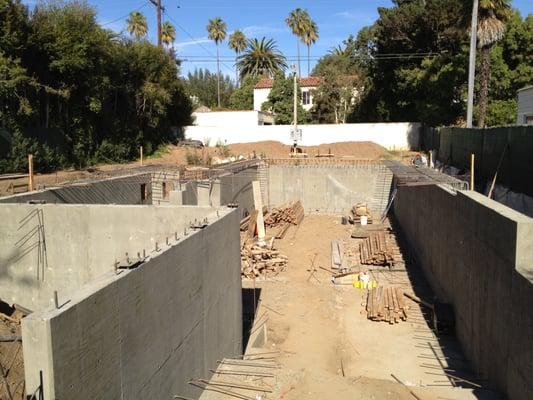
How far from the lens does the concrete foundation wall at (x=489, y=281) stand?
721 cm

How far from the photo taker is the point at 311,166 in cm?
3059

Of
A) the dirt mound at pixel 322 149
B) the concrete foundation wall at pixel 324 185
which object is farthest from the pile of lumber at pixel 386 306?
the dirt mound at pixel 322 149

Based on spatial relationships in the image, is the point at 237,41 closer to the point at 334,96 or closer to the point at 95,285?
the point at 334,96

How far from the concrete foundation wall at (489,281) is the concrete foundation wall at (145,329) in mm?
4634

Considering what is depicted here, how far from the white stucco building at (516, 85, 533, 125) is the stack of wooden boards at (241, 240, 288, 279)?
1585 centimetres

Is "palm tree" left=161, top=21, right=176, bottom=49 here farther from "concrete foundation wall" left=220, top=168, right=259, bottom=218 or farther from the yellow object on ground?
the yellow object on ground

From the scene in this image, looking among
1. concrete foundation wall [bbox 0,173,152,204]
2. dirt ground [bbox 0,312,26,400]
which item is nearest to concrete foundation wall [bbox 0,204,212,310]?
concrete foundation wall [bbox 0,173,152,204]

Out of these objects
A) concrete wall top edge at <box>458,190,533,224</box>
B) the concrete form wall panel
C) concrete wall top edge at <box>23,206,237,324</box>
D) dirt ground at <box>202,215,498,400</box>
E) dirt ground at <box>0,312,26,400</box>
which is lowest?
dirt ground at <box>202,215,498,400</box>

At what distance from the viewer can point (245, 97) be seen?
71.8 metres

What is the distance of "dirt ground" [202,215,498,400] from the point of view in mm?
8656

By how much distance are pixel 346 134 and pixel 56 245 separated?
120 feet

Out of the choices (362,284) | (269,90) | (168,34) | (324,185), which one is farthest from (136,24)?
(362,284)

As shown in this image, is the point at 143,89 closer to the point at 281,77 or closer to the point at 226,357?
the point at 281,77

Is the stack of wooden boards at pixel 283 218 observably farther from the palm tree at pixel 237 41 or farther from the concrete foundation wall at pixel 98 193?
the palm tree at pixel 237 41
